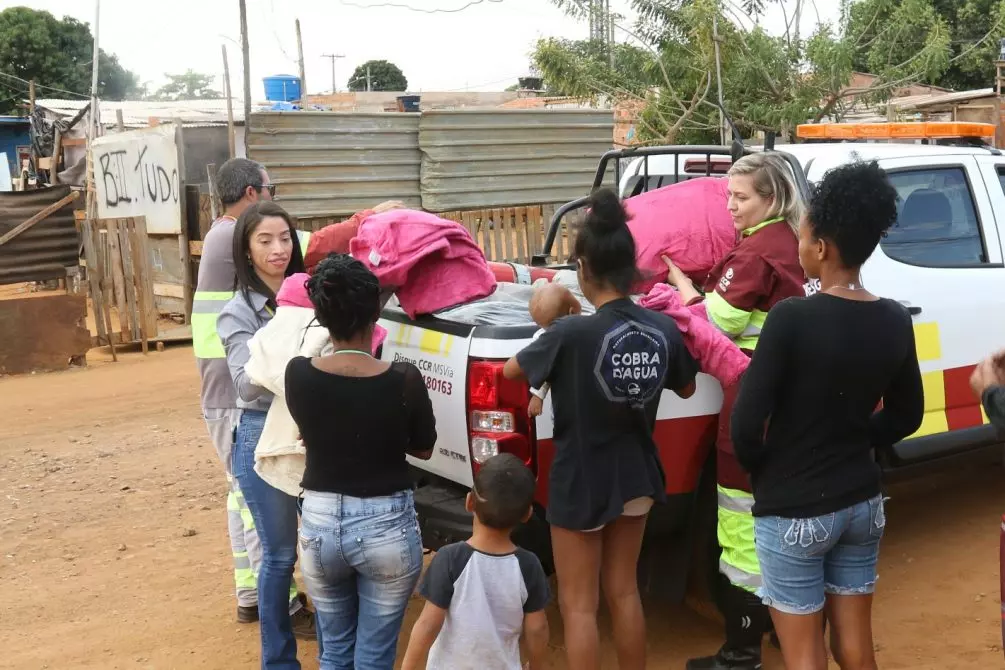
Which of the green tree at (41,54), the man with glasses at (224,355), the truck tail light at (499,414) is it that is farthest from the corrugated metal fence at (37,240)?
the green tree at (41,54)

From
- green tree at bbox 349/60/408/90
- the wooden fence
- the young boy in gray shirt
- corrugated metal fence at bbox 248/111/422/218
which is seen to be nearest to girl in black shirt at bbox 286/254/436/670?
the young boy in gray shirt

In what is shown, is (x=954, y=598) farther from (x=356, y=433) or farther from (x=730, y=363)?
Answer: (x=356, y=433)

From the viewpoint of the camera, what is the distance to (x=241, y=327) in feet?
12.4

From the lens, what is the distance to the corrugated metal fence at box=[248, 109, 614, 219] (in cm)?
1248

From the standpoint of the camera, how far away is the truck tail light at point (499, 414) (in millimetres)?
3449

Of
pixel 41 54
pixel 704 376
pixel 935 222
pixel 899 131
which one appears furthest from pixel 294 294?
pixel 41 54

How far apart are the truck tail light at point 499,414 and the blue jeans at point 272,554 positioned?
754mm

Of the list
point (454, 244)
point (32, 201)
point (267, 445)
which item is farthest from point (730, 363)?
point (32, 201)

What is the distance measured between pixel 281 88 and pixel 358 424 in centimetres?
2555

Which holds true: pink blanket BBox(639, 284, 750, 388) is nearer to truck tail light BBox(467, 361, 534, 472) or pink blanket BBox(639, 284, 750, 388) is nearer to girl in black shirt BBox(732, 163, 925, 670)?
truck tail light BBox(467, 361, 534, 472)

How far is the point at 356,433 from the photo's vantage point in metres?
2.92

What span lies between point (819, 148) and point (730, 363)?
180cm

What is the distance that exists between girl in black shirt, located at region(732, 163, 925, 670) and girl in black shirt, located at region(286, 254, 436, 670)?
38.0 inches

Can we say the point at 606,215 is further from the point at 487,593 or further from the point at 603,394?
the point at 487,593
